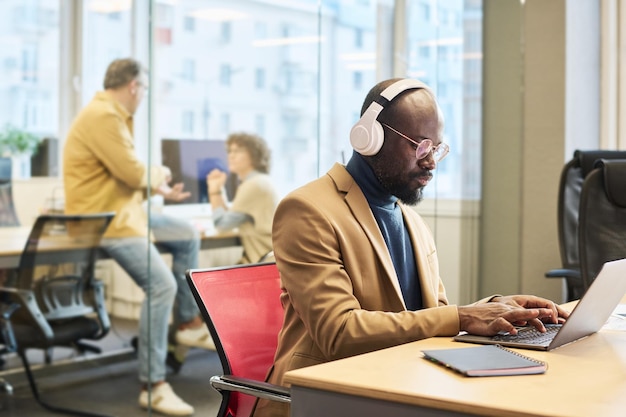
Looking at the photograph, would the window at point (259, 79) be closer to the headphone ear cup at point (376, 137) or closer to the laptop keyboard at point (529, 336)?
the headphone ear cup at point (376, 137)

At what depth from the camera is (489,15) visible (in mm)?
4691

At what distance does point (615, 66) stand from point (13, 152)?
3.67 m

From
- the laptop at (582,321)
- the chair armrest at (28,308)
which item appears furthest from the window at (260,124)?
the laptop at (582,321)

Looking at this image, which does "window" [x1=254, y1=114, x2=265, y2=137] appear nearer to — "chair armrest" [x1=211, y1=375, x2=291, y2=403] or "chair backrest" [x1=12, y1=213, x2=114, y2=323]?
"chair backrest" [x1=12, y1=213, x2=114, y2=323]

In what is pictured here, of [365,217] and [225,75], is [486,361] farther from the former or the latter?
[225,75]

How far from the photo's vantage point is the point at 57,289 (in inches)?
163

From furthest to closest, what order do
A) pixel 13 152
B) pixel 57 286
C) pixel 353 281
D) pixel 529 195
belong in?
1. pixel 13 152
2. pixel 529 195
3. pixel 57 286
4. pixel 353 281

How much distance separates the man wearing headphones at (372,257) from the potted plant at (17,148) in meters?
3.85

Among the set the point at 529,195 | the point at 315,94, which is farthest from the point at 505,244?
the point at 315,94

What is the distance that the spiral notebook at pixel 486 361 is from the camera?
142 cm

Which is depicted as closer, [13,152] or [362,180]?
[362,180]

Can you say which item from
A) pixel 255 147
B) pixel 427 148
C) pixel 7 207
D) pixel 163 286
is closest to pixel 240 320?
pixel 427 148

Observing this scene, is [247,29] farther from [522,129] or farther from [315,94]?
[522,129]

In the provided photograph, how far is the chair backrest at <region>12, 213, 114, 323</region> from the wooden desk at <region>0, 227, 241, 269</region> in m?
0.05
